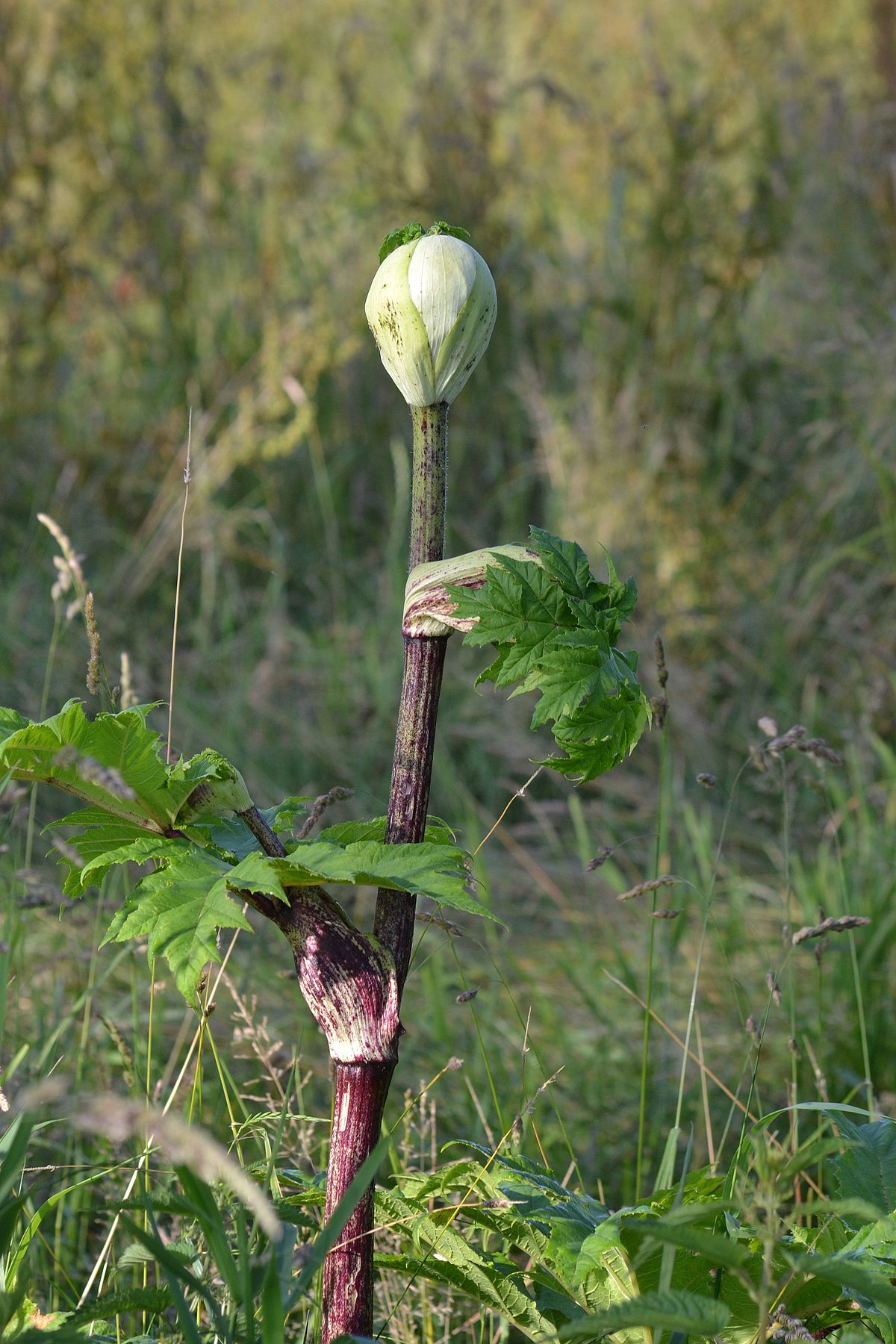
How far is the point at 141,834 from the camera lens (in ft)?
2.69

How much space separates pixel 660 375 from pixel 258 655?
4.25 feet

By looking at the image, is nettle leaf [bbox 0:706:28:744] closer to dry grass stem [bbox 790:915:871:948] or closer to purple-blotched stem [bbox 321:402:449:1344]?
purple-blotched stem [bbox 321:402:449:1344]

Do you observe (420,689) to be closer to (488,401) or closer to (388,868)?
(388,868)

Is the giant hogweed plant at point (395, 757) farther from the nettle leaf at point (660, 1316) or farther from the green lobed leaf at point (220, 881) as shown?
the nettle leaf at point (660, 1316)

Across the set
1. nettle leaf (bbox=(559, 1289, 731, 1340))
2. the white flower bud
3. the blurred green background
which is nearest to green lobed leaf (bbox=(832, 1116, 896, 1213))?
nettle leaf (bbox=(559, 1289, 731, 1340))

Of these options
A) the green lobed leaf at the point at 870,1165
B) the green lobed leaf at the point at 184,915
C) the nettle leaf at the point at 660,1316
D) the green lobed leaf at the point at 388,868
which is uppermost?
the green lobed leaf at the point at 388,868

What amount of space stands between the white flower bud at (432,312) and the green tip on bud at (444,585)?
114mm

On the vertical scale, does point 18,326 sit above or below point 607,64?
below

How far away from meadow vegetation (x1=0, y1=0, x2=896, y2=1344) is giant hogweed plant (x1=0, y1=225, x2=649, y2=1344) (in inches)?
24.8

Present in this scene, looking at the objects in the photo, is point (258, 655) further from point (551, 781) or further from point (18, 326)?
point (18, 326)

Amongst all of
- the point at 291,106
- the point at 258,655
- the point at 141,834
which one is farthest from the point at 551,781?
the point at 291,106

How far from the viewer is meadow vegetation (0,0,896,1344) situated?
1920mm

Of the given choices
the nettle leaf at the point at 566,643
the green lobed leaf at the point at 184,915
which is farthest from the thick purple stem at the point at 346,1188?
the nettle leaf at the point at 566,643

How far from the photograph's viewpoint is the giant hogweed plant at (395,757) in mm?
757
